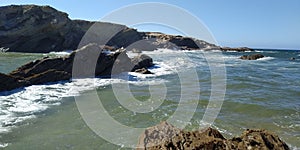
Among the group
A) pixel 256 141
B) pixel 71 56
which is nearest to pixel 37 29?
pixel 71 56

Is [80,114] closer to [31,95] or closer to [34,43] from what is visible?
[31,95]

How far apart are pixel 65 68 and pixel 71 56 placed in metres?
1.16

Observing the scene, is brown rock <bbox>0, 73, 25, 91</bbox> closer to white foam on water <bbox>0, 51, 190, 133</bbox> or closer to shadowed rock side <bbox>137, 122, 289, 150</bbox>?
white foam on water <bbox>0, 51, 190, 133</bbox>

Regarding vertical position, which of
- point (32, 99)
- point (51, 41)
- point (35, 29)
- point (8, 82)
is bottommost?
point (32, 99)

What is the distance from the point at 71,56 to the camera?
18594 millimetres

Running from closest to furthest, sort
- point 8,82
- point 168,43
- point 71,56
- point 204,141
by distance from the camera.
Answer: point 204,141, point 8,82, point 71,56, point 168,43

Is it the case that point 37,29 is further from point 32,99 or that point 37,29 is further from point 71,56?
point 32,99

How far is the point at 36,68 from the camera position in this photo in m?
16.1

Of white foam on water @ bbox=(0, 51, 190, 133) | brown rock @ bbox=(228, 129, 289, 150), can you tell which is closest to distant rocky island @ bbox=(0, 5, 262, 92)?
white foam on water @ bbox=(0, 51, 190, 133)

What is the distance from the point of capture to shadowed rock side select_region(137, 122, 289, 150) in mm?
4266

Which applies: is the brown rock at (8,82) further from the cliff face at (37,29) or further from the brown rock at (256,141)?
the cliff face at (37,29)

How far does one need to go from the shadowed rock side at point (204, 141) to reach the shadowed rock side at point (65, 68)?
10456mm

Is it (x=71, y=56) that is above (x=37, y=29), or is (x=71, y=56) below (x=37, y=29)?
below

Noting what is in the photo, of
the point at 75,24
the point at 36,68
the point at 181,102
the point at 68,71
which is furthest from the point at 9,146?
the point at 75,24
